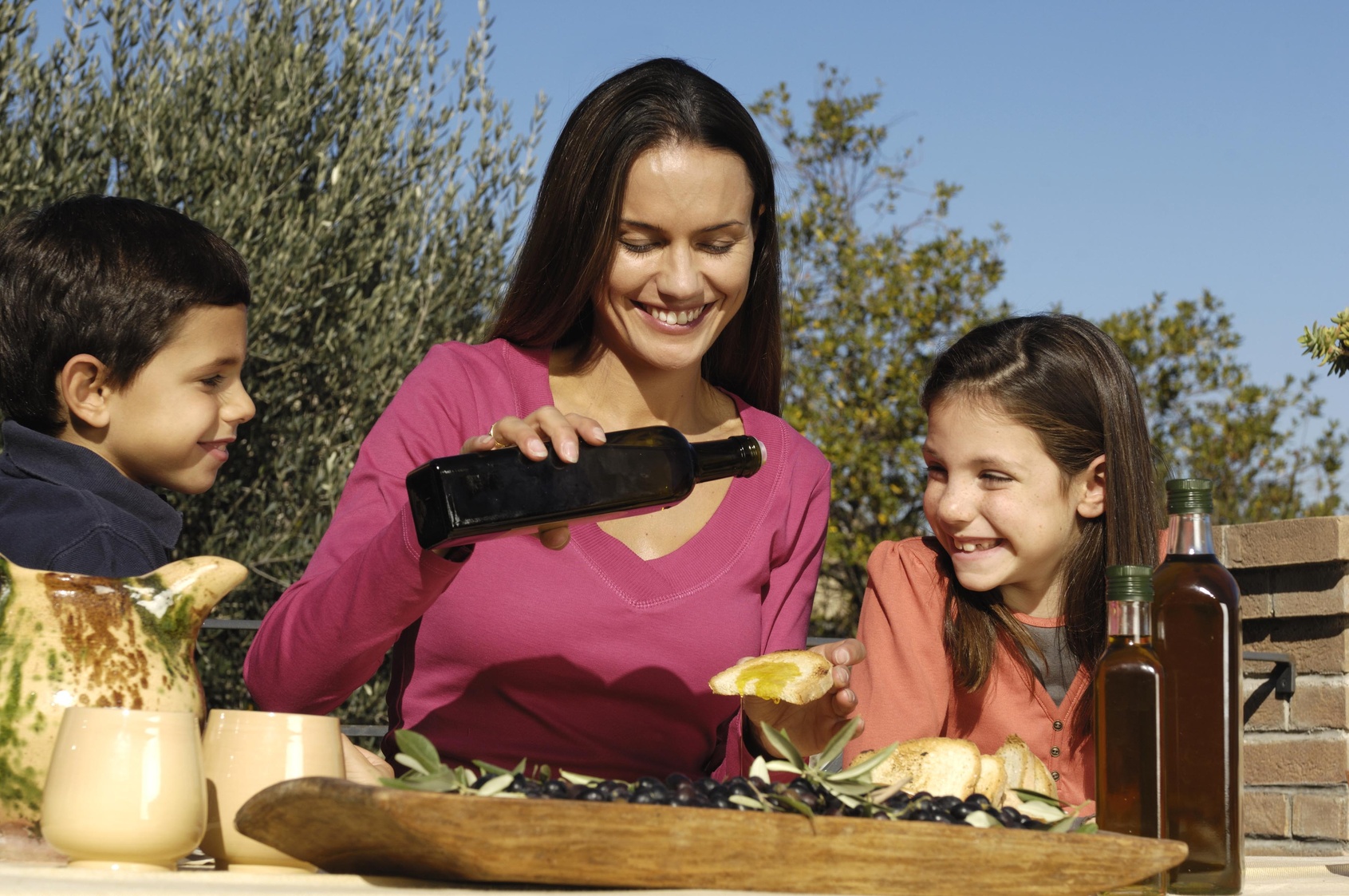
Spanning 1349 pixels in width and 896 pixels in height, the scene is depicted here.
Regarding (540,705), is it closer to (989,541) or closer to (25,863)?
(989,541)

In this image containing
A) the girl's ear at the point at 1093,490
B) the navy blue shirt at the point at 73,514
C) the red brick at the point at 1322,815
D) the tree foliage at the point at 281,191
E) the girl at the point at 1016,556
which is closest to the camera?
the navy blue shirt at the point at 73,514

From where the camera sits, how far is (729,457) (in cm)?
168

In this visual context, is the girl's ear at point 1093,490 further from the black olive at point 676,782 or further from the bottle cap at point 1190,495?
the black olive at point 676,782

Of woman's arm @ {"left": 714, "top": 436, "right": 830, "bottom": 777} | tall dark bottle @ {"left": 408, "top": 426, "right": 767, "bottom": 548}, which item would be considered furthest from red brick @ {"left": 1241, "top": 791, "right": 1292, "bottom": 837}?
tall dark bottle @ {"left": 408, "top": 426, "right": 767, "bottom": 548}

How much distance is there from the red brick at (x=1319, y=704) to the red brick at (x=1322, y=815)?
0.51 ft

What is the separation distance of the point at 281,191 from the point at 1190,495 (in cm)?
538

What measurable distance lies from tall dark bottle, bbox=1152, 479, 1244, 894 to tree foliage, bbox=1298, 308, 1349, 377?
1.74 feet

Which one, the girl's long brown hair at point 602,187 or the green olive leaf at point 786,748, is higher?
the girl's long brown hair at point 602,187

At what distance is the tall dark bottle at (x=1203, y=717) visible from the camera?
4.58 ft

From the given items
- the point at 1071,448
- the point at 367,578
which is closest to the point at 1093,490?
the point at 1071,448

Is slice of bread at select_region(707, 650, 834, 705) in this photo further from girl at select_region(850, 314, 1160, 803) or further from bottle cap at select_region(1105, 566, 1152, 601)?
girl at select_region(850, 314, 1160, 803)

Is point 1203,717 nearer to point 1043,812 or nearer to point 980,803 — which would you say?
point 1043,812

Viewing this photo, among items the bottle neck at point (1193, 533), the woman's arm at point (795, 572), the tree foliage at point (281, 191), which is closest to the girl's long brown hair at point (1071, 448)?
the woman's arm at point (795, 572)

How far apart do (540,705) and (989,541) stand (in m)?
0.88
